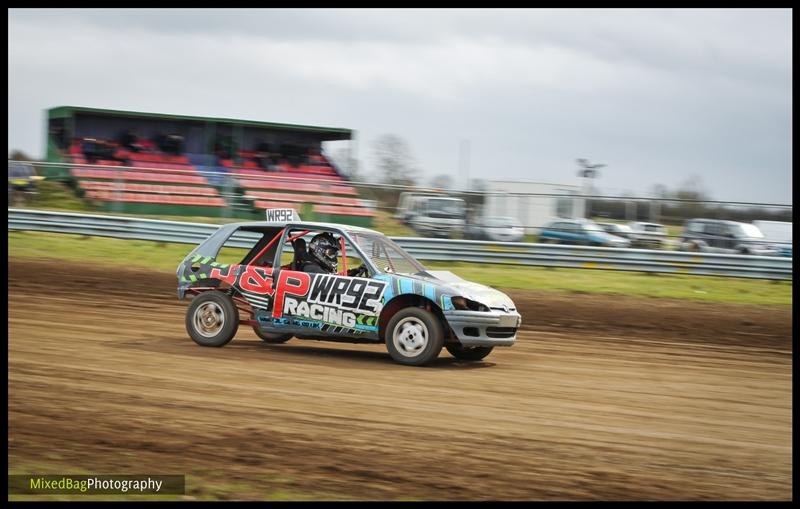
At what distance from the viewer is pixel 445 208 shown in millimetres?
20484

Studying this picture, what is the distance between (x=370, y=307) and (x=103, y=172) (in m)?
14.1

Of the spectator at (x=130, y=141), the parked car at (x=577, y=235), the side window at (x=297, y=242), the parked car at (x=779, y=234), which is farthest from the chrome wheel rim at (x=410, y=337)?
the spectator at (x=130, y=141)

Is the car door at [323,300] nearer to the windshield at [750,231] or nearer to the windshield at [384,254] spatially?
the windshield at [384,254]

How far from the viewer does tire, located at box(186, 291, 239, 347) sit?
34.9 ft

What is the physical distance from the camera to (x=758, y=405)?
8.59 metres

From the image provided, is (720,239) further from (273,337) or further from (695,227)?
(273,337)

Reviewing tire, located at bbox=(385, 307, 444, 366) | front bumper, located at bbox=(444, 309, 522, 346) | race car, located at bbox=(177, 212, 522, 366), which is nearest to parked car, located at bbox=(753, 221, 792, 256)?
race car, located at bbox=(177, 212, 522, 366)

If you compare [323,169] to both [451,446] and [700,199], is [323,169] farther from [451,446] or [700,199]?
[451,446]

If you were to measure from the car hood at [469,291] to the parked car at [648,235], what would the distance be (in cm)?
1059

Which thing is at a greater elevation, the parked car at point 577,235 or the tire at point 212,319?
the parked car at point 577,235

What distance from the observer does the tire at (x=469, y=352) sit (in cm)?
1064

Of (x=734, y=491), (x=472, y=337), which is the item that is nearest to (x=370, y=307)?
(x=472, y=337)

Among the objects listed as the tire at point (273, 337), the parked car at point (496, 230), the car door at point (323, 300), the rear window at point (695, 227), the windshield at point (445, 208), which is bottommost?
the tire at point (273, 337)

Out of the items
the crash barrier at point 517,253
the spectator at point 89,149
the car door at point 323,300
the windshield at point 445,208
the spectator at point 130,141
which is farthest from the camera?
the spectator at point 130,141
